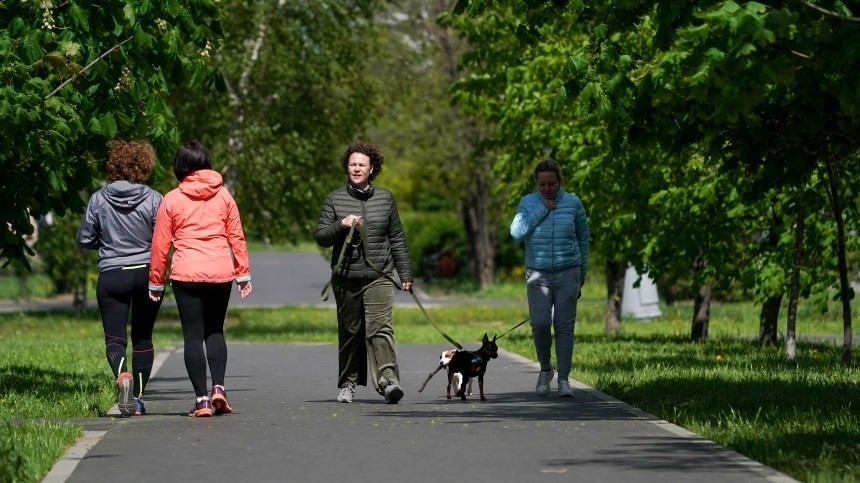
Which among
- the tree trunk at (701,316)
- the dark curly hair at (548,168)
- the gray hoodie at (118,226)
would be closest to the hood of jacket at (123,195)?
the gray hoodie at (118,226)

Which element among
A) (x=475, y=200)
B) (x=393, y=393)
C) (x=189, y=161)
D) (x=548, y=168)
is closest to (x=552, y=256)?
(x=548, y=168)

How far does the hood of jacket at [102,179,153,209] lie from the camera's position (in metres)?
11.1

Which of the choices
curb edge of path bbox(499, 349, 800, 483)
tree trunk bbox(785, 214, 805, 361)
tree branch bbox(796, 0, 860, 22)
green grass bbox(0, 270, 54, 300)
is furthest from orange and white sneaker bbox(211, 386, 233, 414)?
green grass bbox(0, 270, 54, 300)

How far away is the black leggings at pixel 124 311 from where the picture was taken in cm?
1106

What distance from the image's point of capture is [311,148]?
27484 mm

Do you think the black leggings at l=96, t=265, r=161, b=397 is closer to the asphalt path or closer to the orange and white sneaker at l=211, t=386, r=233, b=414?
the asphalt path

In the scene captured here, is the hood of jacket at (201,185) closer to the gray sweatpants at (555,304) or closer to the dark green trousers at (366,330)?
the dark green trousers at (366,330)

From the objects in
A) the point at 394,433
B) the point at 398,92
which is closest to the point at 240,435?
the point at 394,433

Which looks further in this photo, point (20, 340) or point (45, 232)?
point (45, 232)

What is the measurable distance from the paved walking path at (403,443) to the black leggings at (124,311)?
395mm

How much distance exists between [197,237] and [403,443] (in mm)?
2568

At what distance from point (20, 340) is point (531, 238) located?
1145 cm

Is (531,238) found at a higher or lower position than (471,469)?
higher

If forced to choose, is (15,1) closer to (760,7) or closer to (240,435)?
(240,435)
